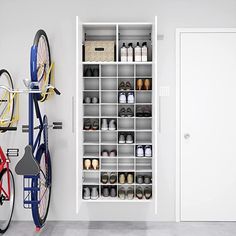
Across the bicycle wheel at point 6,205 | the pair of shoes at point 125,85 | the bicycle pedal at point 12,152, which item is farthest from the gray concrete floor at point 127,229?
the pair of shoes at point 125,85

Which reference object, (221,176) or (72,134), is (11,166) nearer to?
(72,134)

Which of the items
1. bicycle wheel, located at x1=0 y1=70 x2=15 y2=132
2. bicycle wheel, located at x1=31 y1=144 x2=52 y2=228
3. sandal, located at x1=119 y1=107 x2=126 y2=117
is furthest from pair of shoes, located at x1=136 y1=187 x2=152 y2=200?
bicycle wheel, located at x1=0 y1=70 x2=15 y2=132

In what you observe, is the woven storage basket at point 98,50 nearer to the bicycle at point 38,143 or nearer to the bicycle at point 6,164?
the bicycle at point 38,143

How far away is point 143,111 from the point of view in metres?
3.42

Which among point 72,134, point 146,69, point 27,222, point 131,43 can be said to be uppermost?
point 131,43

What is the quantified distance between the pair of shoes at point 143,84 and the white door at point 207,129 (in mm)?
377

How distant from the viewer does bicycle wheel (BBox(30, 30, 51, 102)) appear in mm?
2711

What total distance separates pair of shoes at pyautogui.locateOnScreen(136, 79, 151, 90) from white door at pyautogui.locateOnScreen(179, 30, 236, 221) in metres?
0.38

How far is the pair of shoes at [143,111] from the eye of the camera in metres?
3.37

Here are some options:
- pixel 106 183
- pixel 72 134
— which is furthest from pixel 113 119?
pixel 106 183

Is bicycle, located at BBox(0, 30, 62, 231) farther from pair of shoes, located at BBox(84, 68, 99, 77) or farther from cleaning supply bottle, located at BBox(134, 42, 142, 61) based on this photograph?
cleaning supply bottle, located at BBox(134, 42, 142, 61)

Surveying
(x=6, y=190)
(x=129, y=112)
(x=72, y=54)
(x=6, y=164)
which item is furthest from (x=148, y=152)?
(x=6, y=190)

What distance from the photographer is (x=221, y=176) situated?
348cm

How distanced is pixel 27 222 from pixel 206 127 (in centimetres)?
220
